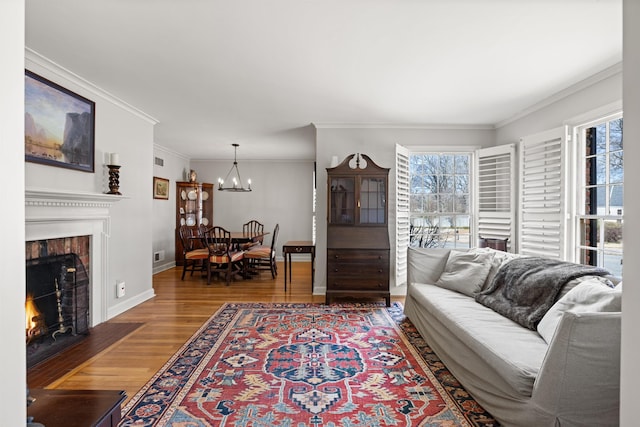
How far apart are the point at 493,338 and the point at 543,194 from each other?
247cm

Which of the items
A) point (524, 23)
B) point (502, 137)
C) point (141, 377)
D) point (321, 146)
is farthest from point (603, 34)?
point (141, 377)

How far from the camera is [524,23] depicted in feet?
7.53

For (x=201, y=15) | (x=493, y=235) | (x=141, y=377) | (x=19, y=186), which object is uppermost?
(x=201, y=15)

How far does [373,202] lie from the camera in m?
4.64

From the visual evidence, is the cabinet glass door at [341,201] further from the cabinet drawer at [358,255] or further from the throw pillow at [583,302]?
the throw pillow at [583,302]

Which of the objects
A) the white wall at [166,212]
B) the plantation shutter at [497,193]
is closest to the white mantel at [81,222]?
the white wall at [166,212]

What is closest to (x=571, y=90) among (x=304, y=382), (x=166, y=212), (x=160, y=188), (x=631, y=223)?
(x=631, y=223)

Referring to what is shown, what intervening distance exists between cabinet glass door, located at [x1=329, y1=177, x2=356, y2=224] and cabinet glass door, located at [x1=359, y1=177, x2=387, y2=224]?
0.14 meters

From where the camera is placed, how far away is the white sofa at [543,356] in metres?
1.60

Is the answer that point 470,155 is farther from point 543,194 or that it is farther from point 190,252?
point 190,252

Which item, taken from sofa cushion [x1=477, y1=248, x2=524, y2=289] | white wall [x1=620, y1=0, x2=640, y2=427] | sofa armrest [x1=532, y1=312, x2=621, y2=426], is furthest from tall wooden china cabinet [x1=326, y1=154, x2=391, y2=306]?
white wall [x1=620, y1=0, x2=640, y2=427]

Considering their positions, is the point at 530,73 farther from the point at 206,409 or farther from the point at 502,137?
the point at 206,409

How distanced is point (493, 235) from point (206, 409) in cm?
411

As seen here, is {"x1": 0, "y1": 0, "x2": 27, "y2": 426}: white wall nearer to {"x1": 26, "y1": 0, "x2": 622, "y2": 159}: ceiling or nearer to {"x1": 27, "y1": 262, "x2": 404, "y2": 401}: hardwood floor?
{"x1": 26, "y1": 0, "x2": 622, "y2": 159}: ceiling
